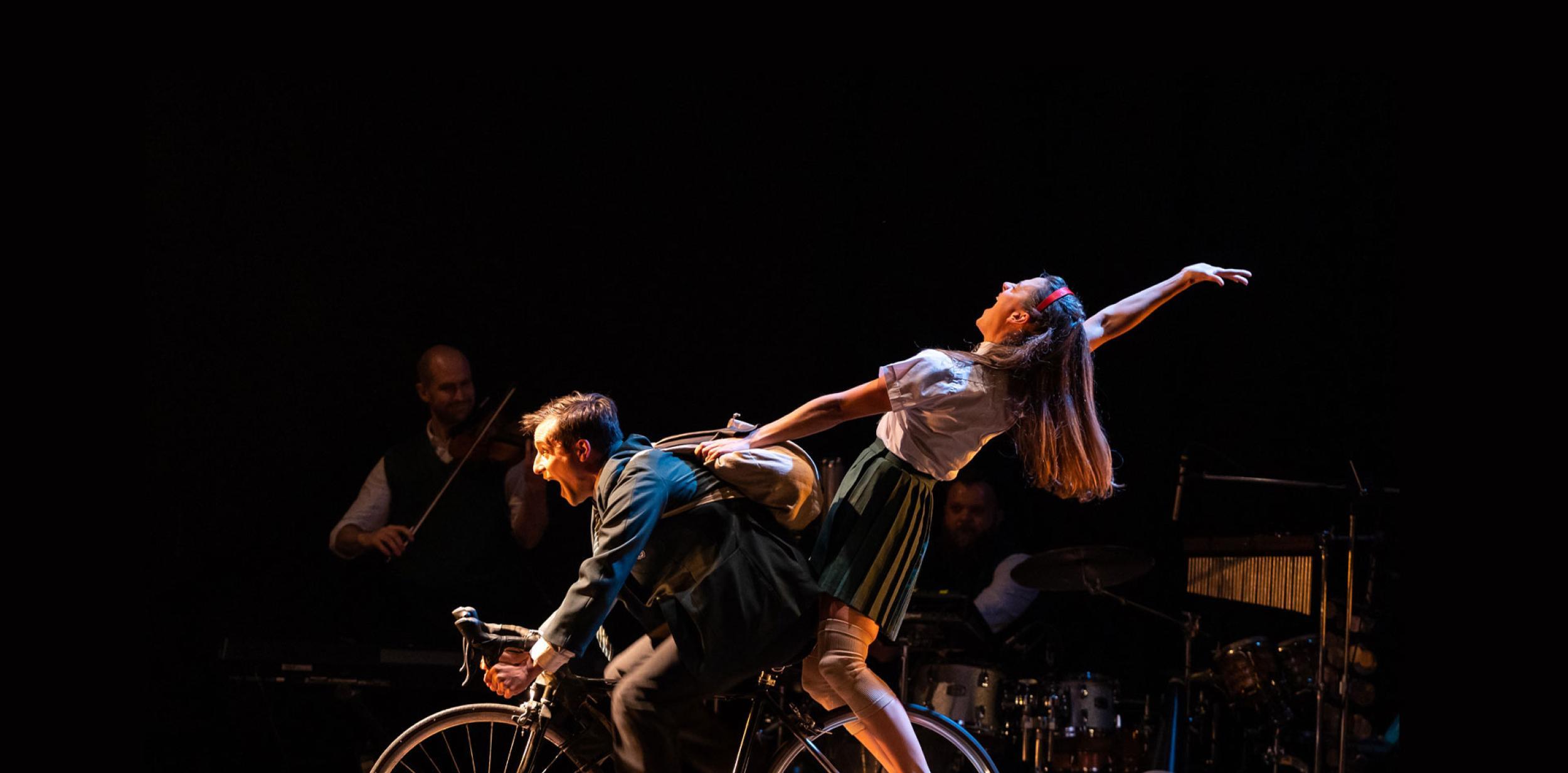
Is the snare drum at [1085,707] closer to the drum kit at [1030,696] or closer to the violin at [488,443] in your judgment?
the drum kit at [1030,696]

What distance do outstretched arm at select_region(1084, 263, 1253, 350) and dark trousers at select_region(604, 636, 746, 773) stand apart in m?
1.37

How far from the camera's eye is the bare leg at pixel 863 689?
301cm

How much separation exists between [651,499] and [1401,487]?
298 centimetres

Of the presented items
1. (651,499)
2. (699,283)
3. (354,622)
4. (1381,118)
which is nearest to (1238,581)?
(1381,118)

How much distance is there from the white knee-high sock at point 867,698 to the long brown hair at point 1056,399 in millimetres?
649

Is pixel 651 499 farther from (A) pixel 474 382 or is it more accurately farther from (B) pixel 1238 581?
(B) pixel 1238 581

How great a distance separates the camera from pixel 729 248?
5656 millimetres

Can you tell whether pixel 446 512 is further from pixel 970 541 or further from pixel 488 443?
pixel 970 541

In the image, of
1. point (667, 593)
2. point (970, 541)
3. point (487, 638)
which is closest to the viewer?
point (487, 638)

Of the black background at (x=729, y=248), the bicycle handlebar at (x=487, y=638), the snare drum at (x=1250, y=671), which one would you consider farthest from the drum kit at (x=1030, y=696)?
the bicycle handlebar at (x=487, y=638)

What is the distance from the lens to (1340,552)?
555cm

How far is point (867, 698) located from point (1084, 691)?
260 centimetres

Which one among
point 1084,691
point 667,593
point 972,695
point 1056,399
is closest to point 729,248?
point 972,695

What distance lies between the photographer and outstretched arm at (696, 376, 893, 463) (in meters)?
3.06
